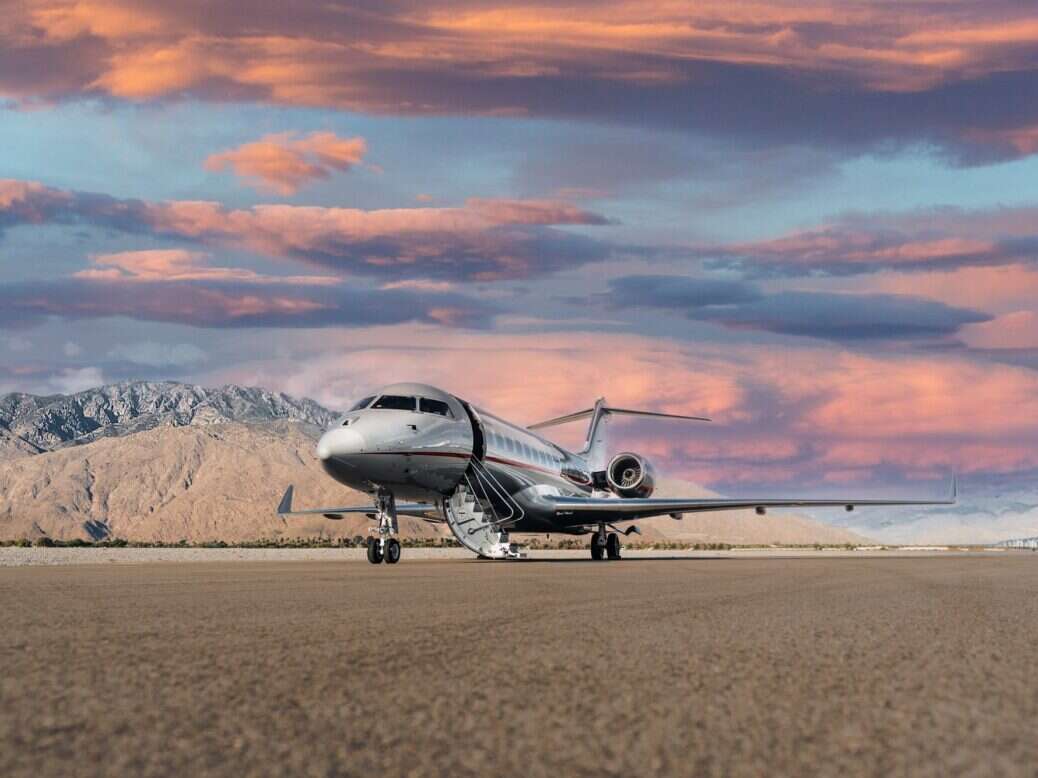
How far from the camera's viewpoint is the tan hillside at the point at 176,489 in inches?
4961

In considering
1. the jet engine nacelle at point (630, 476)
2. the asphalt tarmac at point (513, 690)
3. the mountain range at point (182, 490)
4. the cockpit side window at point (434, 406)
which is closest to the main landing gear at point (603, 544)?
the jet engine nacelle at point (630, 476)

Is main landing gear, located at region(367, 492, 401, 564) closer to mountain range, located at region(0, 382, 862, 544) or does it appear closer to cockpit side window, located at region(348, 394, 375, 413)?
cockpit side window, located at region(348, 394, 375, 413)

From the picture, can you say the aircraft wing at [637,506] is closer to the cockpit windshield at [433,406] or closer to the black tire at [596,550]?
the black tire at [596,550]

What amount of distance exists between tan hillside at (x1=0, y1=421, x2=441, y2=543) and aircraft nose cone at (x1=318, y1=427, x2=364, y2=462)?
91.9 m

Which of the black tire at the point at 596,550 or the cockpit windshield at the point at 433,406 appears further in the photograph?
the black tire at the point at 596,550

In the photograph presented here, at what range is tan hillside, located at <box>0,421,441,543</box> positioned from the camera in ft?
413

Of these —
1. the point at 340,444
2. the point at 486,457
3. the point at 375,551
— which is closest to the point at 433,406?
the point at 486,457

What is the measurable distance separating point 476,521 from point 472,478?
130cm

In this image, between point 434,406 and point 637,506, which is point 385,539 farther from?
point 637,506

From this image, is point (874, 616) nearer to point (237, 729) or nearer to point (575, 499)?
point (237, 729)

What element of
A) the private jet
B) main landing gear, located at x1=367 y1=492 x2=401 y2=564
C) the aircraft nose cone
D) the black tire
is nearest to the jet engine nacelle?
the private jet

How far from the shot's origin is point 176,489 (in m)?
147

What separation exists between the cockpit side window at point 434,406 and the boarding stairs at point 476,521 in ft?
8.04

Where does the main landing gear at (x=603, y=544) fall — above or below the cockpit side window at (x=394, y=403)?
below
